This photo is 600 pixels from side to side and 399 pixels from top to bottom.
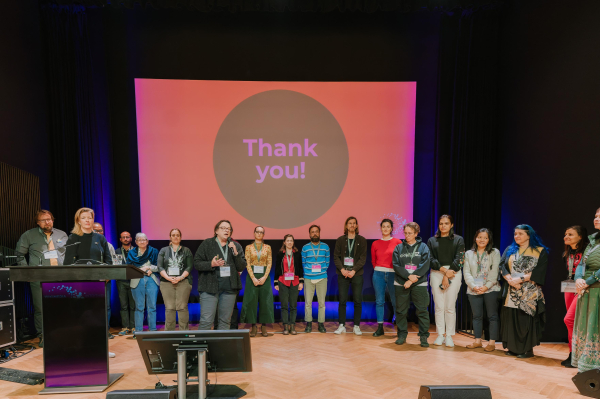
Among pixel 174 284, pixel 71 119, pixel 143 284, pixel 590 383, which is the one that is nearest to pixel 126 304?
pixel 143 284

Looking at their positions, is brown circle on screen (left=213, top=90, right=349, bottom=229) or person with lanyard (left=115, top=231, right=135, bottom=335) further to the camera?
brown circle on screen (left=213, top=90, right=349, bottom=229)

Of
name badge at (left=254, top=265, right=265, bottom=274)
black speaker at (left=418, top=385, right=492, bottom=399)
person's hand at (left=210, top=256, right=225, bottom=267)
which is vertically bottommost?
name badge at (left=254, top=265, right=265, bottom=274)

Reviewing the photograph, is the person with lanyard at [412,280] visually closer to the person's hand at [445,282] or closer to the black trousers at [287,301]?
the person's hand at [445,282]

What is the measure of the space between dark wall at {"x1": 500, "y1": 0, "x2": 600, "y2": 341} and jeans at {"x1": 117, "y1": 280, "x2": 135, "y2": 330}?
575 centimetres

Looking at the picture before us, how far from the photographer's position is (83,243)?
11.7 feet

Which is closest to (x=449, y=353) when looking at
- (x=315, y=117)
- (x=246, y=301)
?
(x=246, y=301)

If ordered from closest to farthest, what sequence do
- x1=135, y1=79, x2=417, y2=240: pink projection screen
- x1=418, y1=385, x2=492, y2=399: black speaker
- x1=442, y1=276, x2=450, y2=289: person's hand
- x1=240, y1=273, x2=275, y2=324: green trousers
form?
x1=418, y1=385, x2=492, y2=399: black speaker → x1=442, y1=276, x2=450, y2=289: person's hand → x1=240, y1=273, x2=275, y2=324: green trousers → x1=135, y1=79, x2=417, y2=240: pink projection screen

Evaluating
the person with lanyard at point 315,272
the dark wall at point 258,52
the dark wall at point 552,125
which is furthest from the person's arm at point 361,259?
the dark wall at point 552,125

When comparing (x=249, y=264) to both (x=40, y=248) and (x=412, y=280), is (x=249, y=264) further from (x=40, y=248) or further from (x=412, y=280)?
(x=40, y=248)

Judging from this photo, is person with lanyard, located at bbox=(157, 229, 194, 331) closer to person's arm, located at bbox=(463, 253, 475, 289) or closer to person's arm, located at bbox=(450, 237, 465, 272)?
person's arm, located at bbox=(450, 237, 465, 272)

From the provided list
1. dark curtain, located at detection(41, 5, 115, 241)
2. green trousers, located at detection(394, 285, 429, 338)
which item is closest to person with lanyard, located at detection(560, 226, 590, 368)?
green trousers, located at detection(394, 285, 429, 338)

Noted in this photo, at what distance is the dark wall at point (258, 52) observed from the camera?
5695 mm

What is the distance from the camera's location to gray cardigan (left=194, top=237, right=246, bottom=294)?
391 cm

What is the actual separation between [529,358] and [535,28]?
450 cm
